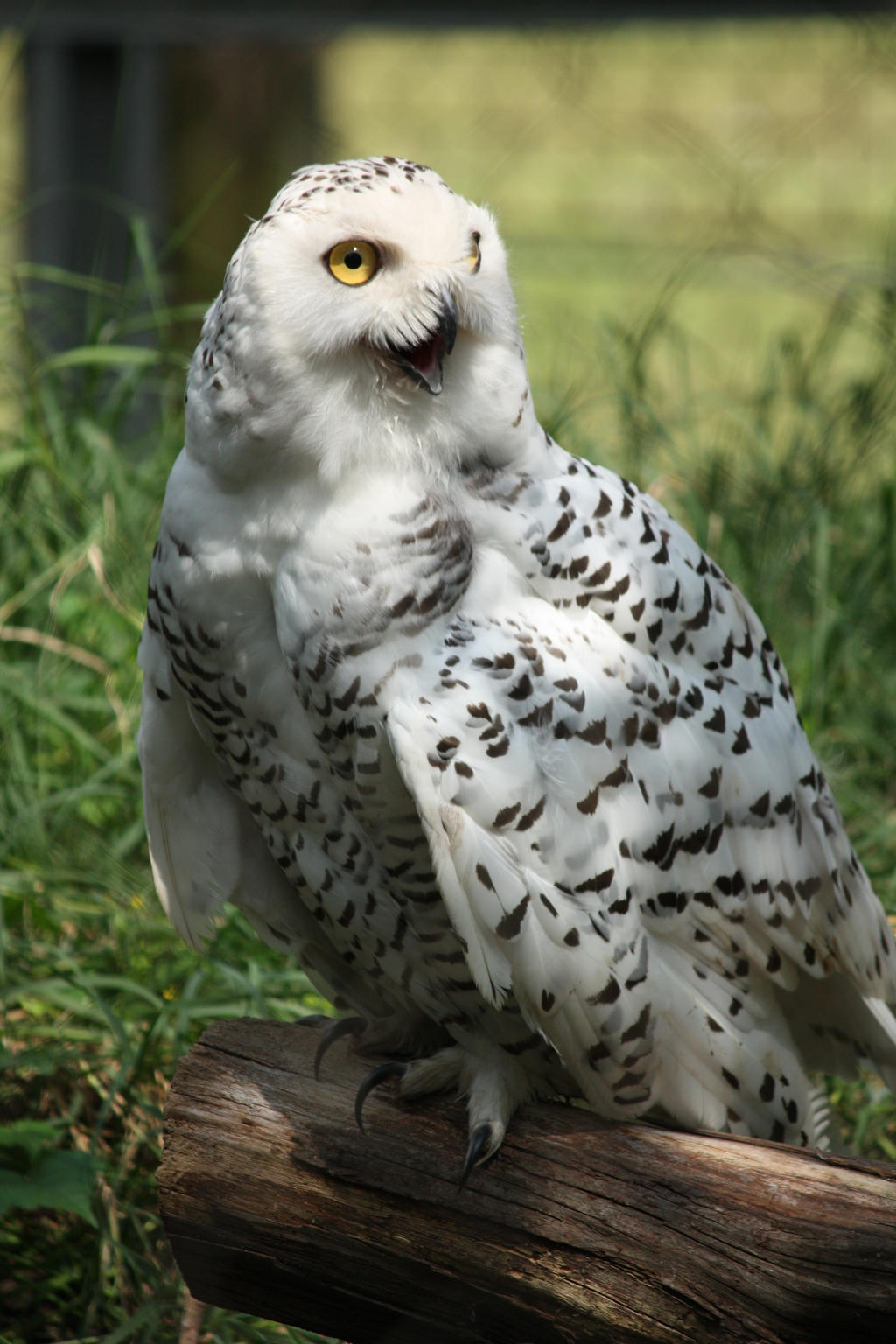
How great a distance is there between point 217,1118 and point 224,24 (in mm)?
4137

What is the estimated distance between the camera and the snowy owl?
1.78 meters

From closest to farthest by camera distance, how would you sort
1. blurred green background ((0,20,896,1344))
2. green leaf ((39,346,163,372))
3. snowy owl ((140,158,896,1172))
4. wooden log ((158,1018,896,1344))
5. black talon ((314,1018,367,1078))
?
wooden log ((158,1018,896,1344)), snowy owl ((140,158,896,1172)), black talon ((314,1018,367,1078)), blurred green background ((0,20,896,1344)), green leaf ((39,346,163,372))

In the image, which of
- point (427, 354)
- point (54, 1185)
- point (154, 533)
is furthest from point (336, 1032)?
point (154, 533)

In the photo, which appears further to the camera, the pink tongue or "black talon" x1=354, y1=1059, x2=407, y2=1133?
"black talon" x1=354, y1=1059, x2=407, y2=1133

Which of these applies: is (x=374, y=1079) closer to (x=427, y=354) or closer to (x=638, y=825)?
(x=638, y=825)

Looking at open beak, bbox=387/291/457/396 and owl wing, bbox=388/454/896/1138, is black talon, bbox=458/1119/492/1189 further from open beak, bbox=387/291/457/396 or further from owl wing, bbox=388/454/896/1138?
open beak, bbox=387/291/457/396

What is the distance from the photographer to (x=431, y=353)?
1815 mm

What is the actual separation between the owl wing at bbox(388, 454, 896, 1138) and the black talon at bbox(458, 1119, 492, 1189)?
155mm

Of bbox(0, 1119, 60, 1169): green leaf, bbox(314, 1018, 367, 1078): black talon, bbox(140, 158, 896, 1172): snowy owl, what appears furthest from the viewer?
bbox(0, 1119, 60, 1169): green leaf

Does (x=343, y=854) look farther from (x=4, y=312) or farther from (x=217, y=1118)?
(x=4, y=312)

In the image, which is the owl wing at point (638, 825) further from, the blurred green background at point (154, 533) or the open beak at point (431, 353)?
the blurred green background at point (154, 533)

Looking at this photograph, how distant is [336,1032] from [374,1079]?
14 centimetres

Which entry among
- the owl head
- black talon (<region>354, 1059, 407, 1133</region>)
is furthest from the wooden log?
the owl head

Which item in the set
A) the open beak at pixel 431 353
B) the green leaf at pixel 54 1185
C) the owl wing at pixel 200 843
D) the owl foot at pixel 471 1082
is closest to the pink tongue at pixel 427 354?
the open beak at pixel 431 353
